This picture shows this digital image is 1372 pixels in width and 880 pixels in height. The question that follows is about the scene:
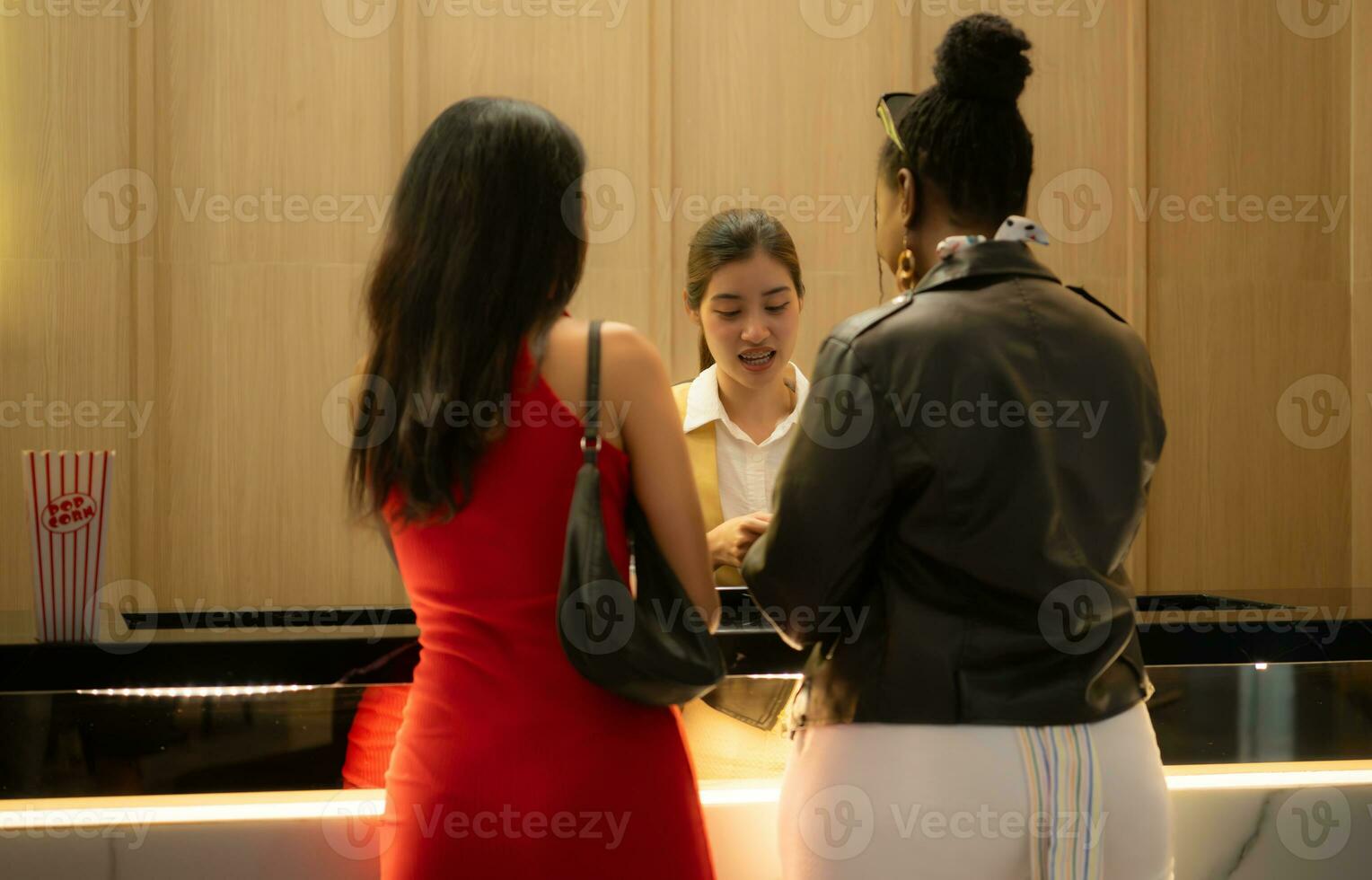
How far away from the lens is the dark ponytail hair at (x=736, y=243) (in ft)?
8.75

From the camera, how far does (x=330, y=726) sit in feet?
5.12

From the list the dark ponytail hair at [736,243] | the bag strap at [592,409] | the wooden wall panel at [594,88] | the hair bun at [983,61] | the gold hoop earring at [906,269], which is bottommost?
the bag strap at [592,409]

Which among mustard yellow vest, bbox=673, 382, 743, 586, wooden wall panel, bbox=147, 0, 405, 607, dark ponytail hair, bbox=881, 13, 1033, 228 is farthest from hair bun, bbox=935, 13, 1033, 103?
wooden wall panel, bbox=147, 0, 405, 607

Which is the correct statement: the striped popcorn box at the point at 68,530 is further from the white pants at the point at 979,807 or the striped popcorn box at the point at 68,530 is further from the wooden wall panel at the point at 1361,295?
the wooden wall panel at the point at 1361,295

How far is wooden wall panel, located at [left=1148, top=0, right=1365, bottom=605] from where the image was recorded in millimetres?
4477

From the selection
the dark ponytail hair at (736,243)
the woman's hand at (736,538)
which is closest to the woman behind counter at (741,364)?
the dark ponytail hair at (736,243)

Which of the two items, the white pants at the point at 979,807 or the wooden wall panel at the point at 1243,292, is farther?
the wooden wall panel at the point at 1243,292

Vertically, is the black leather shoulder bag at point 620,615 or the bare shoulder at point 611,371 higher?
the bare shoulder at point 611,371

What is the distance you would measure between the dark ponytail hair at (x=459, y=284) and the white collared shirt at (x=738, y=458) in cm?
150

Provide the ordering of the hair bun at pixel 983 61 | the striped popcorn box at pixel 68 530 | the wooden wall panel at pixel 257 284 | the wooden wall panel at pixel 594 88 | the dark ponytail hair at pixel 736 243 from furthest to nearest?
the wooden wall panel at pixel 594 88 → the wooden wall panel at pixel 257 284 → the dark ponytail hair at pixel 736 243 → the striped popcorn box at pixel 68 530 → the hair bun at pixel 983 61

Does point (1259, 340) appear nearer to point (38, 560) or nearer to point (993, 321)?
point (993, 321)

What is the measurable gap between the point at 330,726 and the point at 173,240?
112 inches

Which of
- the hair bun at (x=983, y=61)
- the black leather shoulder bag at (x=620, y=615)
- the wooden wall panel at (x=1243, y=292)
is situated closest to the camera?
the black leather shoulder bag at (x=620, y=615)

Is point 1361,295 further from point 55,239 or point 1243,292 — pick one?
point 55,239
